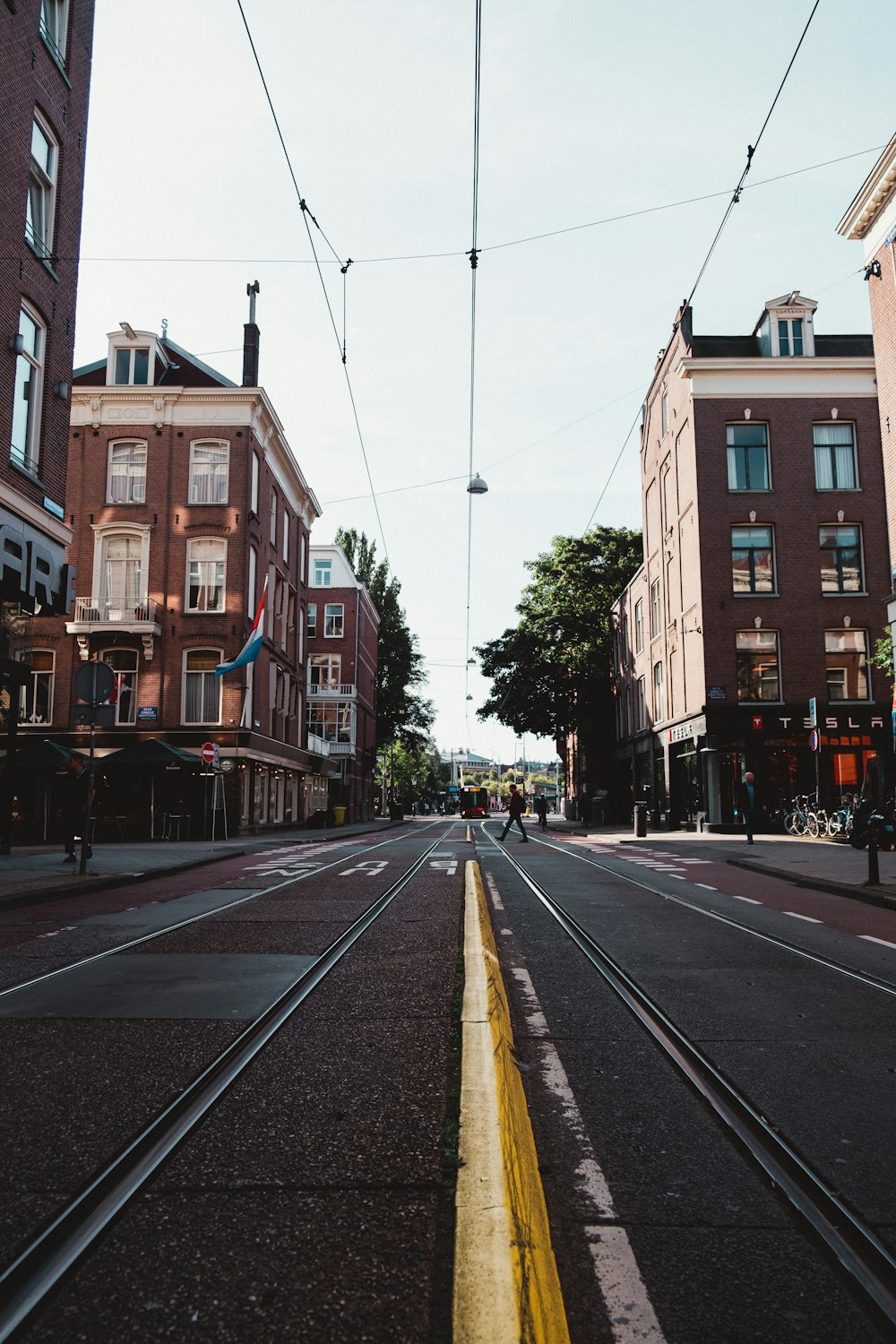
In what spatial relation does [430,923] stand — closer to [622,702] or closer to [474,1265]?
[474,1265]

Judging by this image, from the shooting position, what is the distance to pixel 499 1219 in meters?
2.36

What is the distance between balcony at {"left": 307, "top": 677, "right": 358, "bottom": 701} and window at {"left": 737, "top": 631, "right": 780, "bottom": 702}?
32.1m

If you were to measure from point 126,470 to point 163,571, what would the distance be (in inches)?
166

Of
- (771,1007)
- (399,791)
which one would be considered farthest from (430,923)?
(399,791)

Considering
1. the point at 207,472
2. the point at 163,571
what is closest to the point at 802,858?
the point at 163,571

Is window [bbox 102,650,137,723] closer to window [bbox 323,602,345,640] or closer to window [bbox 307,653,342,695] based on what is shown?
window [bbox 307,653,342,695]

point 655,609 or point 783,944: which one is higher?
point 655,609

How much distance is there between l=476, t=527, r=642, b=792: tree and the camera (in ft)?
165

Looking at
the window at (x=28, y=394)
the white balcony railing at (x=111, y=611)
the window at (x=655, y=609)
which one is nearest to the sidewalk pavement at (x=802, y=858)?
the window at (x=655, y=609)

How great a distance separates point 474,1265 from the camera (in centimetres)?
215

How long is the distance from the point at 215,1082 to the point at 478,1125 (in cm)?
123

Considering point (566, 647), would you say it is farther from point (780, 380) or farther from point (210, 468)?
point (210, 468)

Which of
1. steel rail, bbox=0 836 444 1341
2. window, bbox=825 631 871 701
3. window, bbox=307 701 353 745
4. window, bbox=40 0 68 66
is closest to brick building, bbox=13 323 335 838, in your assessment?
window, bbox=40 0 68 66

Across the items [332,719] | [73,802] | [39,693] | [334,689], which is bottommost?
[73,802]
